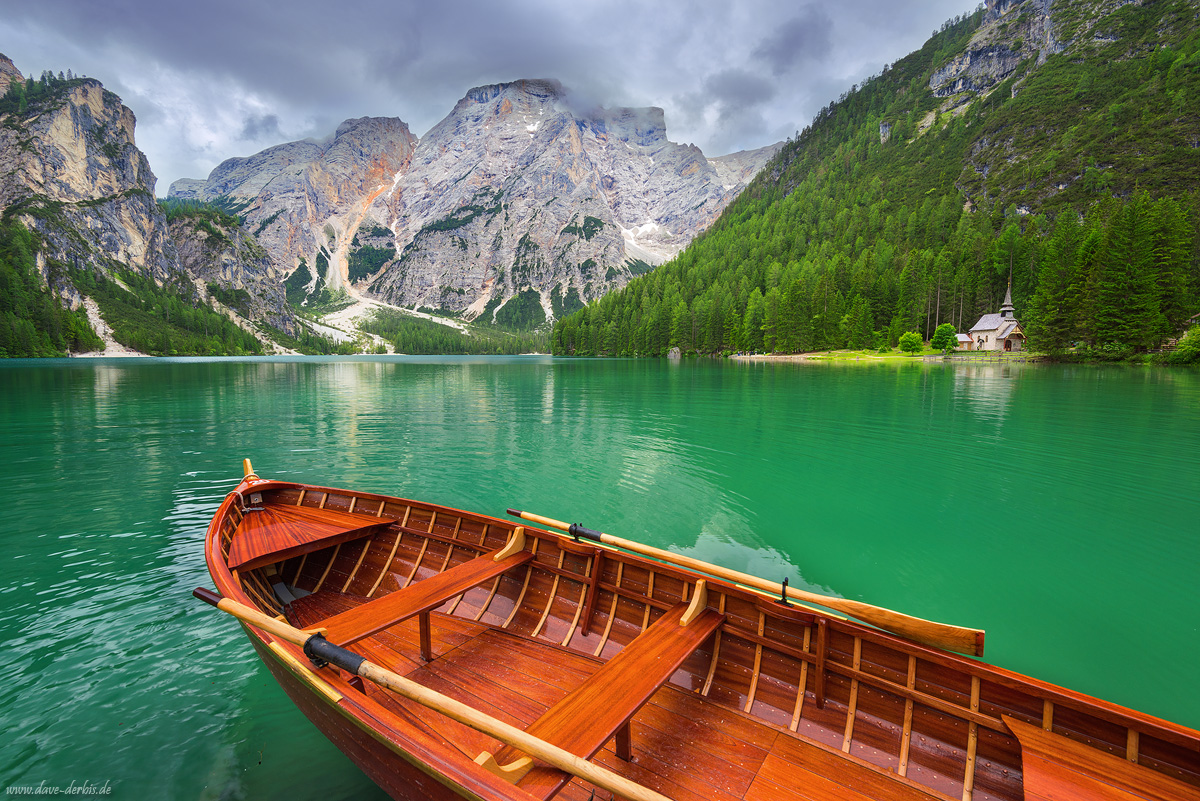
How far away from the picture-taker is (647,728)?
6.32 metres

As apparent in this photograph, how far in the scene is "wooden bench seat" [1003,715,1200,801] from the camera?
429cm

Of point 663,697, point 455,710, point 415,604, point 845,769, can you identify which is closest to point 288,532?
point 415,604

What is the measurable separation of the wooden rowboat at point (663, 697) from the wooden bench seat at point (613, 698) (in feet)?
0.08

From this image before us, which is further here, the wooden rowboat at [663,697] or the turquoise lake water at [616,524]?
the turquoise lake water at [616,524]

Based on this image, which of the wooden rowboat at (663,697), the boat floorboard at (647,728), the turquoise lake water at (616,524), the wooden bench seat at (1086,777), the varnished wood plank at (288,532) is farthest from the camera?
the varnished wood plank at (288,532)

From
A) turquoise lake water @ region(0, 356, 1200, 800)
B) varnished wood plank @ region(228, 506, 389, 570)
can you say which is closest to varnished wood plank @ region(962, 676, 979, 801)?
turquoise lake water @ region(0, 356, 1200, 800)

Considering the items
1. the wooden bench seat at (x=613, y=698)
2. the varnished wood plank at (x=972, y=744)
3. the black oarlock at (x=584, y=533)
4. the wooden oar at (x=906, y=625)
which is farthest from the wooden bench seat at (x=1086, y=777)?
the black oarlock at (x=584, y=533)

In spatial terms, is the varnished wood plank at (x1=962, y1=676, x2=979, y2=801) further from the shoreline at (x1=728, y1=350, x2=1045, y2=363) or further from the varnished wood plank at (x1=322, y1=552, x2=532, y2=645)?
the shoreline at (x1=728, y1=350, x2=1045, y2=363)

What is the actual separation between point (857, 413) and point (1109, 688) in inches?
1246

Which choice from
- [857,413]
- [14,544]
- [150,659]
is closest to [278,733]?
[150,659]

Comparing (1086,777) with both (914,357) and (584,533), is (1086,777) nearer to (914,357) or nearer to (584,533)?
(584,533)

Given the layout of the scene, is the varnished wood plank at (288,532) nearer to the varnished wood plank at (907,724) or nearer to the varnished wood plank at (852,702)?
the varnished wood plank at (852,702)

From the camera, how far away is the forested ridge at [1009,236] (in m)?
76.9

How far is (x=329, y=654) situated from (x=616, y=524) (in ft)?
39.3
